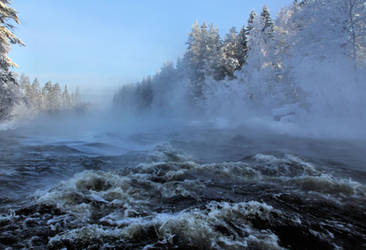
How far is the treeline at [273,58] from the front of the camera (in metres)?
17.5

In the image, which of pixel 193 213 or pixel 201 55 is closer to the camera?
pixel 193 213

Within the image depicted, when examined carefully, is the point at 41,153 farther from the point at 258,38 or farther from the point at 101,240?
the point at 258,38

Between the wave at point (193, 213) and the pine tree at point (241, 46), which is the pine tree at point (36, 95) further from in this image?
the wave at point (193, 213)

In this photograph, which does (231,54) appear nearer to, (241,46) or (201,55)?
(241,46)

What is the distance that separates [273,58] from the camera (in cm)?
2855

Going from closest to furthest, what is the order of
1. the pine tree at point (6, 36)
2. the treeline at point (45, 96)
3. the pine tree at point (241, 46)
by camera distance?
the pine tree at point (6, 36) < the pine tree at point (241, 46) < the treeline at point (45, 96)

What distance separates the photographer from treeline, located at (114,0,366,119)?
1748 cm

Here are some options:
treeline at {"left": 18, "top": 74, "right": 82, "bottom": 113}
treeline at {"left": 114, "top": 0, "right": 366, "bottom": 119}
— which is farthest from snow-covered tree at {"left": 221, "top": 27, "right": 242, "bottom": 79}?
treeline at {"left": 18, "top": 74, "right": 82, "bottom": 113}

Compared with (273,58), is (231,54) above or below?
above

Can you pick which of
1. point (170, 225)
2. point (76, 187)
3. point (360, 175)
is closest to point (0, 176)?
point (76, 187)

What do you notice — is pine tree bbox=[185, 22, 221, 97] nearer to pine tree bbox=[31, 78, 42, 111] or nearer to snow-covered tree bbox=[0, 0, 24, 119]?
snow-covered tree bbox=[0, 0, 24, 119]

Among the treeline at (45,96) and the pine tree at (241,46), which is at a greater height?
the pine tree at (241,46)

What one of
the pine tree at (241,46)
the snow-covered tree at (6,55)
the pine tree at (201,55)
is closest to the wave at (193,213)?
the snow-covered tree at (6,55)

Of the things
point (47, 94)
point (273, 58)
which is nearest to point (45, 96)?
point (47, 94)
